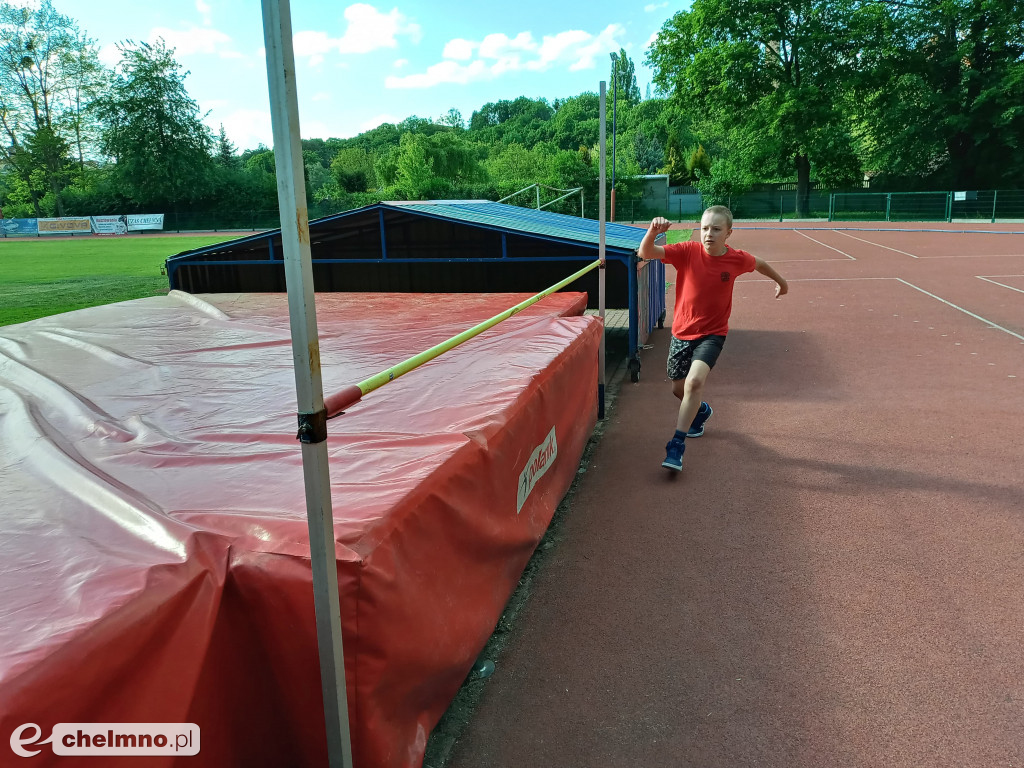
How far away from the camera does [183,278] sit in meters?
10.4

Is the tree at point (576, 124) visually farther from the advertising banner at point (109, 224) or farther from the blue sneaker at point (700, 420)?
the blue sneaker at point (700, 420)

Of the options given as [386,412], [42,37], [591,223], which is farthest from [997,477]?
[42,37]

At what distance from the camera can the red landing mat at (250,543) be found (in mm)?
1650

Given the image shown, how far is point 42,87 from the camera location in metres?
24.9

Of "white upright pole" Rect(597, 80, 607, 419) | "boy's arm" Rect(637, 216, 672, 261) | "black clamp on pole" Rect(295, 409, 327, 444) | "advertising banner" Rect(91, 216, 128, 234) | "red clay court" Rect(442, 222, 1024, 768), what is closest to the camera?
"black clamp on pole" Rect(295, 409, 327, 444)

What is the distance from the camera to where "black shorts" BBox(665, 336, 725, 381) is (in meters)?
5.12

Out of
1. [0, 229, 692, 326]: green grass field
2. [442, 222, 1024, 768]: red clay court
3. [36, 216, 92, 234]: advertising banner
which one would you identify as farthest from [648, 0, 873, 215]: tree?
[442, 222, 1024, 768]: red clay court

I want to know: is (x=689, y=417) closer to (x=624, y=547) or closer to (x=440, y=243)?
(x=624, y=547)

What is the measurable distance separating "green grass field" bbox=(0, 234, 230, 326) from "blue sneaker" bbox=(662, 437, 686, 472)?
14.0 metres

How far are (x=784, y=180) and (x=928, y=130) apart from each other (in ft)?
28.9

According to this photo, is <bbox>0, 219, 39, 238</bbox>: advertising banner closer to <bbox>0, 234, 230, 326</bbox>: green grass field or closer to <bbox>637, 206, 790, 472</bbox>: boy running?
<bbox>0, 234, 230, 326</bbox>: green grass field

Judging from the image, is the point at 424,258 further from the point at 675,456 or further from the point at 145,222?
the point at 145,222

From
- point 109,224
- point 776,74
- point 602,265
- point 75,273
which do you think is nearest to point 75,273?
point 75,273

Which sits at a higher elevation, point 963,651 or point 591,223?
point 591,223
